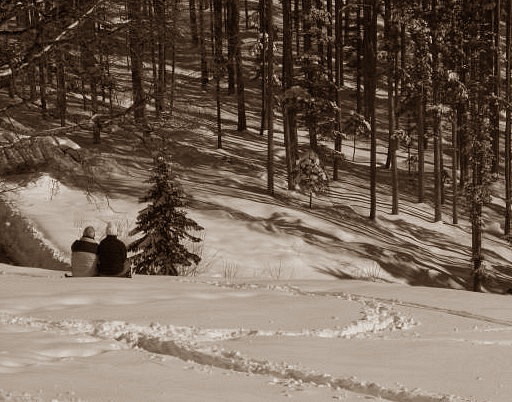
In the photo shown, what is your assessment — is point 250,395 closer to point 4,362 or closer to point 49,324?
point 4,362

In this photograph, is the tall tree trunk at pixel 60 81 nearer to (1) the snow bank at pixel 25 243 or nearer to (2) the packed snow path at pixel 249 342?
(2) the packed snow path at pixel 249 342

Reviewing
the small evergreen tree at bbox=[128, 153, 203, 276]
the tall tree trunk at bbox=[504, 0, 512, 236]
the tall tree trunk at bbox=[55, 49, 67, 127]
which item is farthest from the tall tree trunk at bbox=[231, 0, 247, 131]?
the tall tree trunk at bbox=[55, 49, 67, 127]

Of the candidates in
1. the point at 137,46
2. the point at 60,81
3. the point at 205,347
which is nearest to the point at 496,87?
the point at 137,46

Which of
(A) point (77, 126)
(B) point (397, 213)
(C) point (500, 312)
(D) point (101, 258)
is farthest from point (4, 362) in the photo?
(B) point (397, 213)

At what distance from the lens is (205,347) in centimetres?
707

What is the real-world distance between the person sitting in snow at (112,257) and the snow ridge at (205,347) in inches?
190

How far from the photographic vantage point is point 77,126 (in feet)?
28.3

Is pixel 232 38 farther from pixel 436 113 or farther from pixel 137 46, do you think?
pixel 137 46

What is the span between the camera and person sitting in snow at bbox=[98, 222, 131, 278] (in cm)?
1340

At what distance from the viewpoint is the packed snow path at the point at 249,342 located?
5723 mm

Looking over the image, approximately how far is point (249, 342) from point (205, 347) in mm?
539

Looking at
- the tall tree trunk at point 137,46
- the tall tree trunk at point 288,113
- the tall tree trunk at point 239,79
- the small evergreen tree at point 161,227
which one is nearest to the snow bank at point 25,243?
the small evergreen tree at point 161,227

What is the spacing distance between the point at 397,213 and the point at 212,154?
31.8 feet

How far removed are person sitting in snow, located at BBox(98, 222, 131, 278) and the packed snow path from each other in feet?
5.49
